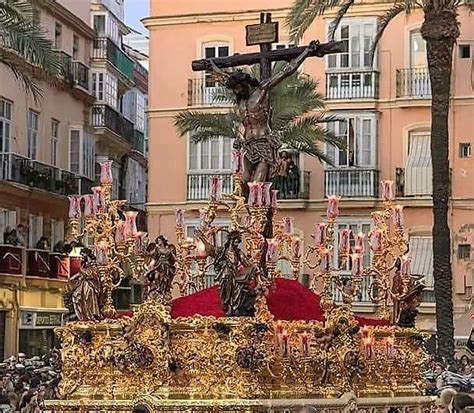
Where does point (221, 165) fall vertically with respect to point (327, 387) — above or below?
above

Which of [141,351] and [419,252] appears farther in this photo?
[419,252]

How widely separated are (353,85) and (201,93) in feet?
17.1

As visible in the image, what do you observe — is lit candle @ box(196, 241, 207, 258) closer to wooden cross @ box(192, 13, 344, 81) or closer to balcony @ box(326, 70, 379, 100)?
wooden cross @ box(192, 13, 344, 81)

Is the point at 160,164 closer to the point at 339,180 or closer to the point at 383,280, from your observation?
the point at 339,180

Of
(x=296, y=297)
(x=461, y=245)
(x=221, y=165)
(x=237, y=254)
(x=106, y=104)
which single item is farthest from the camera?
(x=106, y=104)

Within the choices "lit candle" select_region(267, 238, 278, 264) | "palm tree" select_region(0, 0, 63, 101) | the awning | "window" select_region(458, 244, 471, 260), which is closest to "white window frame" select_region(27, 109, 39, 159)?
the awning

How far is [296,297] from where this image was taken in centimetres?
1884

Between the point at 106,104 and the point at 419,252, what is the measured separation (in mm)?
15889

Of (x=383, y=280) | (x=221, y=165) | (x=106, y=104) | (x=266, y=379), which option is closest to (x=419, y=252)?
(x=221, y=165)

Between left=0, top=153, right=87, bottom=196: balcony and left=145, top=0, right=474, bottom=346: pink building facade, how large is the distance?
10.7 feet

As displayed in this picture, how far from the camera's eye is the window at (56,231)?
151 ft

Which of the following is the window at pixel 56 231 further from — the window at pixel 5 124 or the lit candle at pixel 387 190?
the lit candle at pixel 387 190

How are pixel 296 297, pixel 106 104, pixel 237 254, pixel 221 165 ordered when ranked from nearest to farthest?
pixel 237 254 → pixel 296 297 → pixel 221 165 → pixel 106 104

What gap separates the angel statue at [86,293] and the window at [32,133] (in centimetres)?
2693
